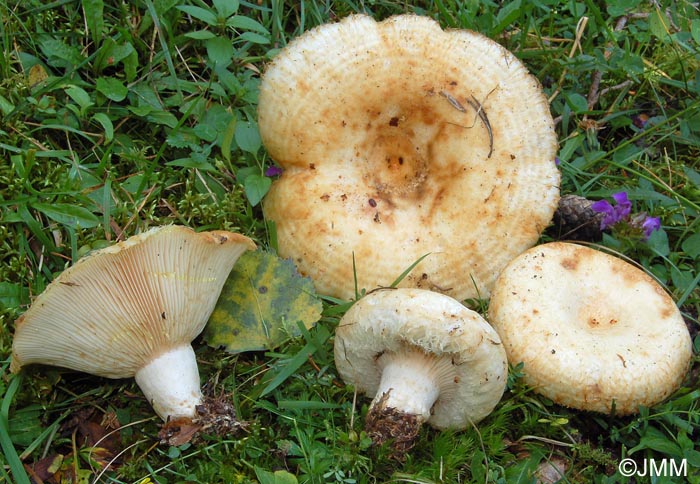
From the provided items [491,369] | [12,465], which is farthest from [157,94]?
[491,369]

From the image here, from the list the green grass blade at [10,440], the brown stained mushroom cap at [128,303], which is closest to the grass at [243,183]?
Answer: the green grass blade at [10,440]

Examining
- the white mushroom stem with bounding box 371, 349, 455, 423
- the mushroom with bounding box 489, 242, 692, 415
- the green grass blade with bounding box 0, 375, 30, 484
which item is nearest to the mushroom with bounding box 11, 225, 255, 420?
the green grass blade with bounding box 0, 375, 30, 484

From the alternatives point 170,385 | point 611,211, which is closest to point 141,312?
point 170,385

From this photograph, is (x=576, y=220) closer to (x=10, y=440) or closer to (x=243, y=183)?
(x=243, y=183)

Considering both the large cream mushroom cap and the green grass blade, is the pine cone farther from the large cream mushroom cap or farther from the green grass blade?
the green grass blade

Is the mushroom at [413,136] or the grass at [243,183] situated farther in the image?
the mushroom at [413,136]

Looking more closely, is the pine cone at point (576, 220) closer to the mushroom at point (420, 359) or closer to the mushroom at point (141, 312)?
the mushroom at point (420, 359)
